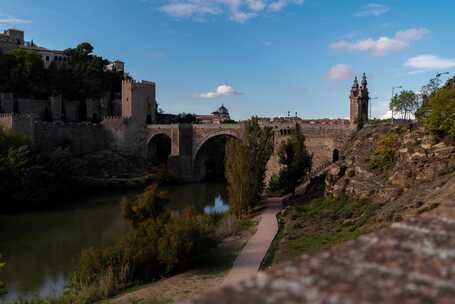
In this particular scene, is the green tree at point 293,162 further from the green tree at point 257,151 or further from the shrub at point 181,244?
the shrub at point 181,244

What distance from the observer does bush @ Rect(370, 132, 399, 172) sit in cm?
2121

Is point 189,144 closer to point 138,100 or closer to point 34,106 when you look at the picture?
point 138,100

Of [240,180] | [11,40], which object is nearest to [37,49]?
[11,40]

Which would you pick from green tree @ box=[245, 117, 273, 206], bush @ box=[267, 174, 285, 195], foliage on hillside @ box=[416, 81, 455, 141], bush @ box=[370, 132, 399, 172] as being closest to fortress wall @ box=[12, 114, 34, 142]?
green tree @ box=[245, 117, 273, 206]

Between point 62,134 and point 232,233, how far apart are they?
2702cm

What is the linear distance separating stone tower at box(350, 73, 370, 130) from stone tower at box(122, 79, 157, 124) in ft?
75.0

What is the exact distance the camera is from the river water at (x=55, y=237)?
16000 millimetres

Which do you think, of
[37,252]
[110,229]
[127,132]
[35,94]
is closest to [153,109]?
[127,132]

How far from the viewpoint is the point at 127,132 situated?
45.0m

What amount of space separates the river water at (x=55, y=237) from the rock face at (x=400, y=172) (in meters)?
11.2

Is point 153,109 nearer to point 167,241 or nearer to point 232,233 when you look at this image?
point 232,233

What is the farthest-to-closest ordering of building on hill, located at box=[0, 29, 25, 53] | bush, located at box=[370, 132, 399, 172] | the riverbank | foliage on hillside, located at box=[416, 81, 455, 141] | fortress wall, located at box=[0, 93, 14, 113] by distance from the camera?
1. building on hill, located at box=[0, 29, 25, 53]
2. fortress wall, located at box=[0, 93, 14, 113]
3. bush, located at box=[370, 132, 399, 172]
4. foliage on hillside, located at box=[416, 81, 455, 141]
5. the riverbank

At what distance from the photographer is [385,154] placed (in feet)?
70.8

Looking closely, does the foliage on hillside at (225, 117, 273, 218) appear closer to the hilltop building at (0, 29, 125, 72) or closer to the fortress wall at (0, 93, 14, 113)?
the fortress wall at (0, 93, 14, 113)
